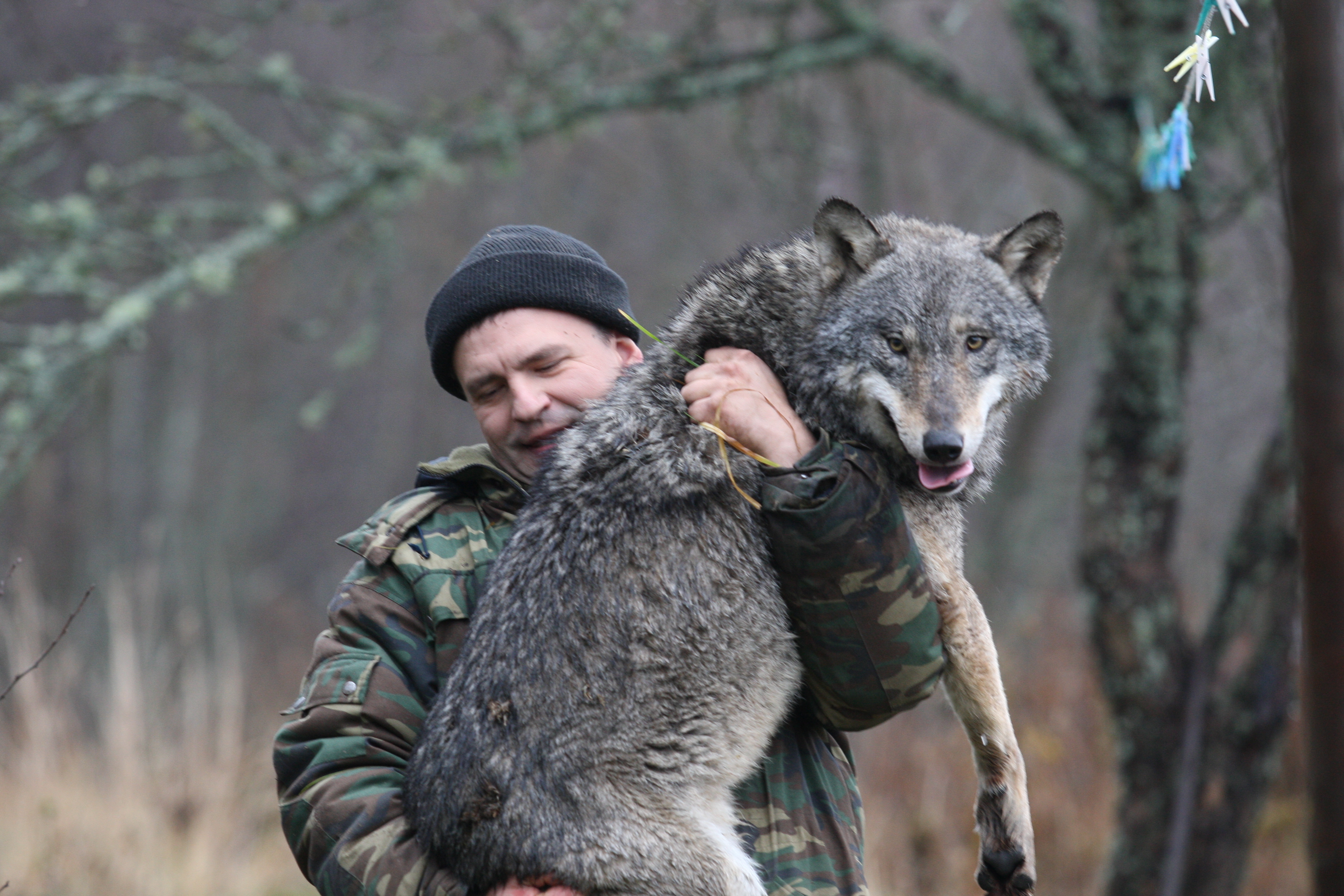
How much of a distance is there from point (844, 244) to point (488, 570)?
129 cm

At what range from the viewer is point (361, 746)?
8.20 ft

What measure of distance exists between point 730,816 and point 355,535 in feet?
3.88

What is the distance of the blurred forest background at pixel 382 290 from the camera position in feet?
20.0

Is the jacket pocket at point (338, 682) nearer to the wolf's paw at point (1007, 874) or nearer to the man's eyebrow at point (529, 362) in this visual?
→ the man's eyebrow at point (529, 362)

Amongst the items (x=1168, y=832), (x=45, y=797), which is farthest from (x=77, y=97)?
(x=1168, y=832)

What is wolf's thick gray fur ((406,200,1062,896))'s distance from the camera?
2.41 metres

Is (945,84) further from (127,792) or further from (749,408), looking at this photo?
(127,792)

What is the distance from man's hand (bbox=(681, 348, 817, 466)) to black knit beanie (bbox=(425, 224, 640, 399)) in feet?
1.55

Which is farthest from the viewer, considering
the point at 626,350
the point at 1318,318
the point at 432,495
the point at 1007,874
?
the point at 626,350

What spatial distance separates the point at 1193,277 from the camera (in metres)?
6.17

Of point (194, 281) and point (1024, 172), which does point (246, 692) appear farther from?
point (1024, 172)

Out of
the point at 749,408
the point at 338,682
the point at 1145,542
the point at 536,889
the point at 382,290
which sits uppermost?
the point at 382,290

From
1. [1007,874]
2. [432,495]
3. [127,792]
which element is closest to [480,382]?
[432,495]

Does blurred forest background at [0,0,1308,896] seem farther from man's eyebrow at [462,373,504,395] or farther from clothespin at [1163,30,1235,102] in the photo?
man's eyebrow at [462,373,504,395]
